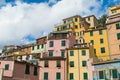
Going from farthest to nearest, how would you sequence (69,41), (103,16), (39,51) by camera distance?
(103,16), (39,51), (69,41)

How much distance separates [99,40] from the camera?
6072 centimetres

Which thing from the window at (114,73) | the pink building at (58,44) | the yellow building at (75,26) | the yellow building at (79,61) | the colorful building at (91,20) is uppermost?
the colorful building at (91,20)

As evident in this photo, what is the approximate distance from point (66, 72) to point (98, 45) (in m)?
13.8

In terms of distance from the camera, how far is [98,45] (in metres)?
60.3

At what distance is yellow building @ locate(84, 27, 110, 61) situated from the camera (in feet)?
192

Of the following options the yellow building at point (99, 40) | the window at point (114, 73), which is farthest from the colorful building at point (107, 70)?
the yellow building at point (99, 40)

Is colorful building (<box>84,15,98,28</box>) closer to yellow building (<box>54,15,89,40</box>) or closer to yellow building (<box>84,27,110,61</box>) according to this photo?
yellow building (<box>54,15,89,40</box>)

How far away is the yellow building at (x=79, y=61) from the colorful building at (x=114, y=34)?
238 inches

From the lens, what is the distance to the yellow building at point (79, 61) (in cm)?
5223

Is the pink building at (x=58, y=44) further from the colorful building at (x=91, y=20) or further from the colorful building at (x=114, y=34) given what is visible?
the colorful building at (x=91, y=20)

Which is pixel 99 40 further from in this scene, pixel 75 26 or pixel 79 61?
pixel 75 26

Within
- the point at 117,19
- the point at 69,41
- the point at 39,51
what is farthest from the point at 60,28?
the point at 117,19

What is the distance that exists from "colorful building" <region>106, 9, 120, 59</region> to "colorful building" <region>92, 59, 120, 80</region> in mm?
11553

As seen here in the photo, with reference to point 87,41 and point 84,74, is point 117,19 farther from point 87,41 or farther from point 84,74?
point 84,74
